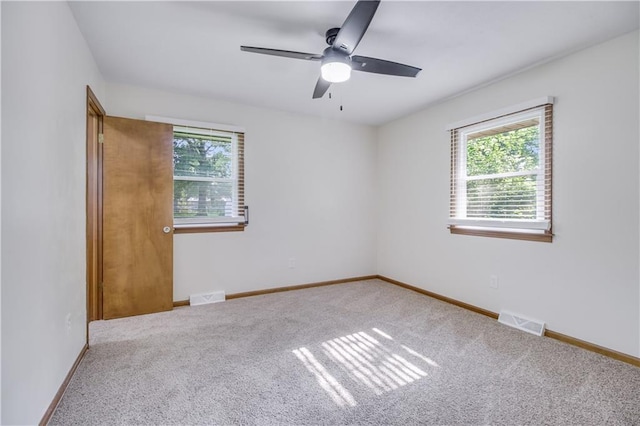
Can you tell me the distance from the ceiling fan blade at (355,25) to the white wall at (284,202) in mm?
2237

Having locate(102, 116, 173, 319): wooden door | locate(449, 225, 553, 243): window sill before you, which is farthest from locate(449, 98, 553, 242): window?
locate(102, 116, 173, 319): wooden door

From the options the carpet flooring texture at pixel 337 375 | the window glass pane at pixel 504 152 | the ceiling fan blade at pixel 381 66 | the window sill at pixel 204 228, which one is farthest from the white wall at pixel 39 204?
the window glass pane at pixel 504 152

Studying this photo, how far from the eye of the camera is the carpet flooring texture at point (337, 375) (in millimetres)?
1700

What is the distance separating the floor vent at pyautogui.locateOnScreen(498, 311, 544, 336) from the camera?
2759 mm

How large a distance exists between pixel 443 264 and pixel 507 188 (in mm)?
1182

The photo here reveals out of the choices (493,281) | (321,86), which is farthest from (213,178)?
(493,281)

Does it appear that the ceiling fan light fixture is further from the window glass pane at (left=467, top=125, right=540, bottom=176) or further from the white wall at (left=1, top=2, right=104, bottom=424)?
the window glass pane at (left=467, top=125, right=540, bottom=176)

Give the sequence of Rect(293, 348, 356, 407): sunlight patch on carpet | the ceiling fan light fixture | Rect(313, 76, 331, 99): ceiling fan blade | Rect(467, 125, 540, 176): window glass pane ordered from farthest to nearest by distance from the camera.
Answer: Rect(467, 125, 540, 176): window glass pane, Rect(313, 76, 331, 99): ceiling fan blade, the ceiling fan light fixture, Rect(293, 348, 356, 407): sunlight patch on carpet

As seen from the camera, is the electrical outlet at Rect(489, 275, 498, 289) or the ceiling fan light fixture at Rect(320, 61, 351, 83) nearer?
the ceiling fan light fixture at Rect(320, 61, 351, 83)

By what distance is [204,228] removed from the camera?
3.62 m

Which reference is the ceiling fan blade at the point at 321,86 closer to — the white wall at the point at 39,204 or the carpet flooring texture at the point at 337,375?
the white wall at the point at 39,204

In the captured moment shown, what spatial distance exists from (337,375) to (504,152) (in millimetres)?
2704

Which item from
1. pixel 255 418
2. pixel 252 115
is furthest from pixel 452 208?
pixel 255 418

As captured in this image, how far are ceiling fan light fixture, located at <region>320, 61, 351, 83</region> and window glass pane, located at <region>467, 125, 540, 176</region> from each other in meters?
1.96
